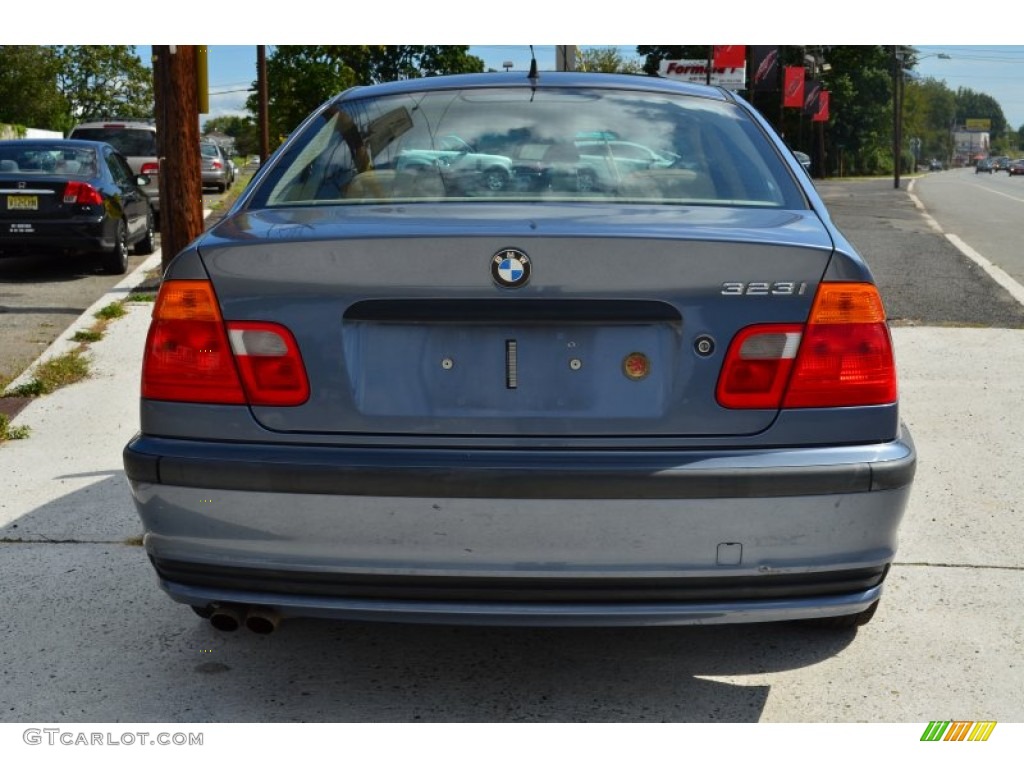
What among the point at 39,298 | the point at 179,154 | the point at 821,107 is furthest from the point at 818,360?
the point at 821,107

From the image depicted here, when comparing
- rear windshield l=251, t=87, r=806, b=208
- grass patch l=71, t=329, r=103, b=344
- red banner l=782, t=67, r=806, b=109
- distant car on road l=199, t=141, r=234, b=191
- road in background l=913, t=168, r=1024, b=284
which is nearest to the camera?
rear windshield l=251, t=87, r=806, b=208

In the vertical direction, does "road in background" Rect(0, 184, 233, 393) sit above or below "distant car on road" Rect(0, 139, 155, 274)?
below

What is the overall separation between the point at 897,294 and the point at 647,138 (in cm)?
837

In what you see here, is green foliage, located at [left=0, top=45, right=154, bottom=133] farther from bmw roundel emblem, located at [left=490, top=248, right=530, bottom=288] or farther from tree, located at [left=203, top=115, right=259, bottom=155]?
bmw roundel emblem, located at [left=490, top=248, right=530, bottom=288]

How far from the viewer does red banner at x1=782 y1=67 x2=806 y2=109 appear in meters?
74.7

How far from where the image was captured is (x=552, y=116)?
4090 mm

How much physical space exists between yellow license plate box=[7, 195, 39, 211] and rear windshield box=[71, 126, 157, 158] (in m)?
9.79

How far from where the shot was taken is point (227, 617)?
10.8 feet

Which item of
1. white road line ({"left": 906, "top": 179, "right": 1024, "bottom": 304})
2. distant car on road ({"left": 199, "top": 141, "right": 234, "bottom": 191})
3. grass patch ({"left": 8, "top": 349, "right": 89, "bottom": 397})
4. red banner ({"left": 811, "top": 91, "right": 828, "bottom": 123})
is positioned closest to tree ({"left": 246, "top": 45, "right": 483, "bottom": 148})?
distant car on road ({"left": 199, "top": 141, "right": 234, "bottom": 191})

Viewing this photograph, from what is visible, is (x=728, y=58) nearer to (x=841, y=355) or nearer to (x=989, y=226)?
(x=989, y=226)

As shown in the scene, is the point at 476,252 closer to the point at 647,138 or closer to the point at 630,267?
the point at 630,267

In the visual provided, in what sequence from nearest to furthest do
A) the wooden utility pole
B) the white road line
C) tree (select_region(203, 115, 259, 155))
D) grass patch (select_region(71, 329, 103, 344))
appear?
grass patch (select_region(71, 329, 103, 344)), the wooden utility pole, the white road line, tree (select_region(203, 115, 259, 155))

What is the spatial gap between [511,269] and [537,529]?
1.93ft

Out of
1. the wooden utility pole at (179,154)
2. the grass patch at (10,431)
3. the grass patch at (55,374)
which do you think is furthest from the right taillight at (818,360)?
the wooden utility pole at (179,154)
